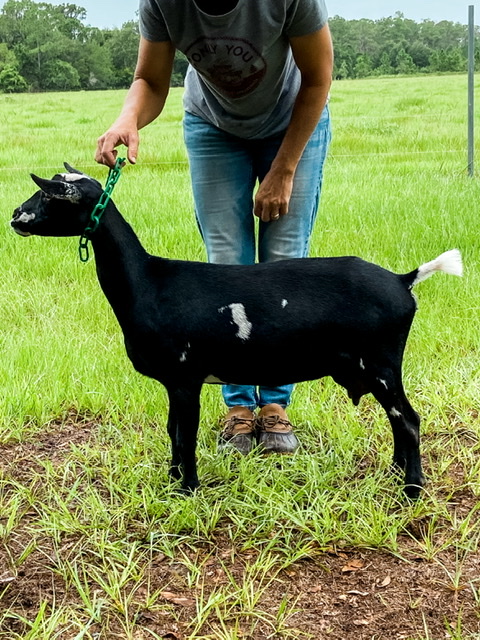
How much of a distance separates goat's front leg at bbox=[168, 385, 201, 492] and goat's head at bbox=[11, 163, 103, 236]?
668 millimetres

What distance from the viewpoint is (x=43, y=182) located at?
7.32 feet

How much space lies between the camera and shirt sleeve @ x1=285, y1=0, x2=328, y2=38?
2470mm

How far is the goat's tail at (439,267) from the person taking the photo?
2.50 meters

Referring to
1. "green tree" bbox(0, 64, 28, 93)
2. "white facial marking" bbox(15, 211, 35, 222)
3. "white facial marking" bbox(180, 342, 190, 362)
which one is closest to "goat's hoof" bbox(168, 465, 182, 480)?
"white facial marking" bbox(180, 342, 190, 362)

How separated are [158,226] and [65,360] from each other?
2.29 meters

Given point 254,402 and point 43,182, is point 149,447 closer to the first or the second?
point 254,402

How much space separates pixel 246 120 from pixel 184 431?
123cm

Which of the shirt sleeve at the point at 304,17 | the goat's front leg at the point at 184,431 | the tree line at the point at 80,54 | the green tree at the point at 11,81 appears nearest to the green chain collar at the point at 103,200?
the goat's front leg at the point at 184,431

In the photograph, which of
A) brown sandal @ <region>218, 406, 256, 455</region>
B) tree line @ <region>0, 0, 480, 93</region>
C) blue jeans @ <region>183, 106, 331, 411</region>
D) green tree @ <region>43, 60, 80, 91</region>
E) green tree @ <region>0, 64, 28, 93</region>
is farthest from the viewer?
green tree @ <region>43, 60, 80, 91</region>

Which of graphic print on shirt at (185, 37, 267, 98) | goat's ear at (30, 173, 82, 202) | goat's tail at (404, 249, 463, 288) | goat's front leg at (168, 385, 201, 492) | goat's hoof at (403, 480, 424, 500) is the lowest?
goat's hoof at (403, 480, 424, 500)

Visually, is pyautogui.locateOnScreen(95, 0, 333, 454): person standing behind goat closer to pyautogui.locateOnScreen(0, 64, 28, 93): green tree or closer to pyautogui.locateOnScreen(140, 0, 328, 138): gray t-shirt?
pyautogui.locateOnScreen(140, 0, 328, 138): gray t-shirt

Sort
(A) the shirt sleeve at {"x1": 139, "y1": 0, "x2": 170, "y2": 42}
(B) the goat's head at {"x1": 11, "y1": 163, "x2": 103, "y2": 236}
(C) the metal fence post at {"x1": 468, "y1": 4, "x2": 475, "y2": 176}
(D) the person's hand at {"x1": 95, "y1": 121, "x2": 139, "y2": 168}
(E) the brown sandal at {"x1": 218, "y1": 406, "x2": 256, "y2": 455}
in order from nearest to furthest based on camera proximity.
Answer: (B) the goat's head at {"x1": 11, "y1": 163, "x2": 103, "y2": 236} → (D) the person's hand at {"x1": 95, "y1": 121, "x2": 139, "y2": 168} → (A) the shirt sleeve at {"x1": 139, "y1": 0, "x2": 170, "y2": 42} → (E) the brown sandal at {"x1": 218, "y1": 406, "x2": 256, "y2": 455} → (C) the metal fence post at {"x1": 468, "y1": 4, "x2": 475, "y2": 176}

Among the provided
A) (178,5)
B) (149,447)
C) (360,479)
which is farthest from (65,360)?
(178,5)

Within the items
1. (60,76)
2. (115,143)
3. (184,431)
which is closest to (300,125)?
(115,143)
